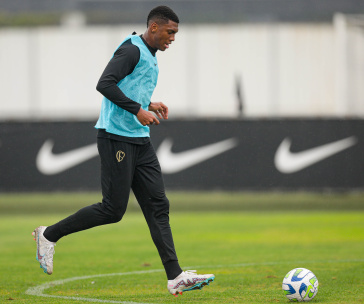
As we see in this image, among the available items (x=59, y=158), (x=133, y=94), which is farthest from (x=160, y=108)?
(x=59, y=158)

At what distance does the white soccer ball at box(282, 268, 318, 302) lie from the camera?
668cm

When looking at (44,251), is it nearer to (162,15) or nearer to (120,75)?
(120,75)

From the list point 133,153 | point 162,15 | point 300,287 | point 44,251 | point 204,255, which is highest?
point 162,15

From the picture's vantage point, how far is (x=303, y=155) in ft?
55.0

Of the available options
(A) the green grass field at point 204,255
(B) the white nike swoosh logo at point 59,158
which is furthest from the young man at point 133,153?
(B) the white nike swoosh logo at point 59,158

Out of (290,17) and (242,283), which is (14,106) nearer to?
(290,17)

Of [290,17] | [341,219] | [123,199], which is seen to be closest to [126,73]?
[123,199]

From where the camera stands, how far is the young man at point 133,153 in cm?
664

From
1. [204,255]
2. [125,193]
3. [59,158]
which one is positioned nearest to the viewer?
[125,193]

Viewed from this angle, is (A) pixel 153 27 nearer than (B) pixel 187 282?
No

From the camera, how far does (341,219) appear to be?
1520 cm

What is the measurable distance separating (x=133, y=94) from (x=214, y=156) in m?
10.1

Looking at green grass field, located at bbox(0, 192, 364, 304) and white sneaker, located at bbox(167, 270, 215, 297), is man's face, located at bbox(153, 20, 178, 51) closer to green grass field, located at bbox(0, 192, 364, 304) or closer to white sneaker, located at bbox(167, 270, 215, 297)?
white sneaker, located at bbox(167, 270, 215, 297)

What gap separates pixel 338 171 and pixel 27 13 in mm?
22226
